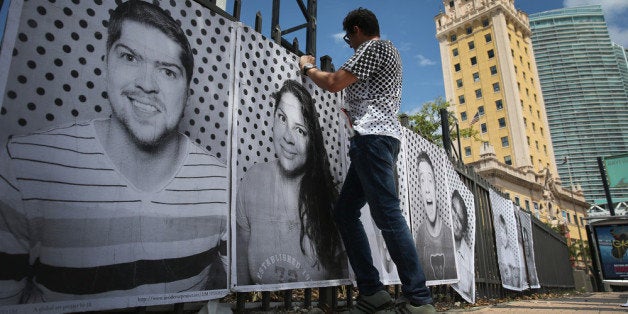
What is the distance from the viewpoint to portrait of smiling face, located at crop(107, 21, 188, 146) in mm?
1778

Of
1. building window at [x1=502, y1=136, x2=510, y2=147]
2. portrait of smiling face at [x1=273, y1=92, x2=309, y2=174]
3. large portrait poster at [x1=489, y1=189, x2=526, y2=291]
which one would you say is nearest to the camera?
portrait of smiling face at [x1=273, y1=92, x2=309, y2=174]

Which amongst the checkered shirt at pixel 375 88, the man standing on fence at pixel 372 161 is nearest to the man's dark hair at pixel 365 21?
the man standing on fence at pixel 372 161

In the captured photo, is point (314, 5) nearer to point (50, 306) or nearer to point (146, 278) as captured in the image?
point (146, 278)

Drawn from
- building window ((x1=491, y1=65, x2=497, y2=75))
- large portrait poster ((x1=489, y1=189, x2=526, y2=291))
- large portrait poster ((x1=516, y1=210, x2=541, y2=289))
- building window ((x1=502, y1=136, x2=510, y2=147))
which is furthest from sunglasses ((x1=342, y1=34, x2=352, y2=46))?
building window ((x1=491, y1=65, x2=497, y2=75))

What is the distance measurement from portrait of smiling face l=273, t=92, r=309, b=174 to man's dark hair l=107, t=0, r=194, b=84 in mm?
777

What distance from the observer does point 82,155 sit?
1.60 meters

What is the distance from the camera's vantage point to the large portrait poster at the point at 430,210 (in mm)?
4176

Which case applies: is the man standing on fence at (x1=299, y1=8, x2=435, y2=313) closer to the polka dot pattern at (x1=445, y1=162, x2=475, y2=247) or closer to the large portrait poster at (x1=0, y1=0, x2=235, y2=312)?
the large portrait poster at (x1=0, y1=0, x2=235, y2=312)

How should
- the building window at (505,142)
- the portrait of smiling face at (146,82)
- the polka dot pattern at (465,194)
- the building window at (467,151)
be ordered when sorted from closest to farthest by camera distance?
the portrait of smiling face at (146,82) → the polka dot pattern at (465,194) → the building window at (505,142) → the building window at (467,151)

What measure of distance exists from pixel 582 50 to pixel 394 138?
147m

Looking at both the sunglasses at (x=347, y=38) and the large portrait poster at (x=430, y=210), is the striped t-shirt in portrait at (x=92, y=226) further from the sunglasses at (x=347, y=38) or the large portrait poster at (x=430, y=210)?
the large portrait poster at (x=430, y=210)

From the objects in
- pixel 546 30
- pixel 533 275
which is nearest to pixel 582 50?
pixel 546 30

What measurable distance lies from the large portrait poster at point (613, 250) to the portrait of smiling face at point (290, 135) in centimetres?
673

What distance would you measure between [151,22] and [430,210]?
379 cm
